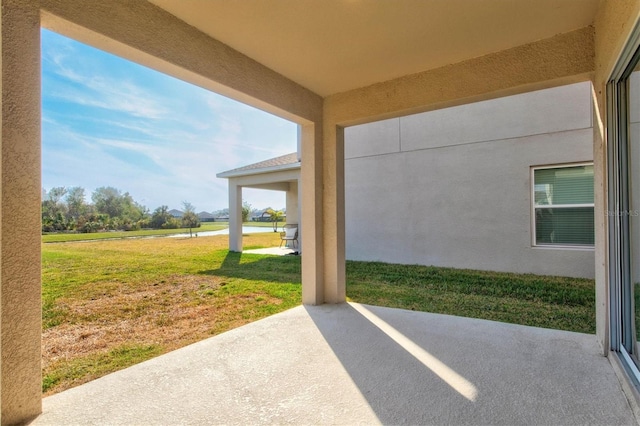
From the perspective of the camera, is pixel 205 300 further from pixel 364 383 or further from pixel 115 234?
pixel 115 234

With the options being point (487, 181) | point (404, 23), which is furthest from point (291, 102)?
point (487, 181)

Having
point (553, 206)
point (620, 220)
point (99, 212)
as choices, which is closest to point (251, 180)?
point (99, 212)

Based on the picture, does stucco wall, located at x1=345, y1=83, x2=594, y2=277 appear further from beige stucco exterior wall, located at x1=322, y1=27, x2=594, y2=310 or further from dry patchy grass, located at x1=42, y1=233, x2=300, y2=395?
beige stucco exterior wall, located at x1=322, y1=27, x2=594, y2=310

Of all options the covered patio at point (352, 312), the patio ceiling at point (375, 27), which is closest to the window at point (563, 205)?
the covered patio at point (352, 312)

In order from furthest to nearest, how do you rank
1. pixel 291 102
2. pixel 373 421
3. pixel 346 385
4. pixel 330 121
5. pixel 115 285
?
1. pixel 115 285
2. pixel 330 121
3. pixel 291 102
4. pixel 346 385
5. pixel 373 421

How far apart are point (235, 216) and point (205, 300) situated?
678 cm

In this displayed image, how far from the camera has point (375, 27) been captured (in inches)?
117

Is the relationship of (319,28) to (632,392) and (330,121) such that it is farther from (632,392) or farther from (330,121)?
(632,392)

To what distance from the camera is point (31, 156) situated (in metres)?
1.99

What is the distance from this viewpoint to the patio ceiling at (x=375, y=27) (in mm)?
2662

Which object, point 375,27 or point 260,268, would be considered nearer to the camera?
point 375,27

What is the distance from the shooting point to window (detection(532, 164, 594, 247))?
642cm

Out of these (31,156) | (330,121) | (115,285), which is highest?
(330,121)

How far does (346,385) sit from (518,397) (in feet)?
4.01
